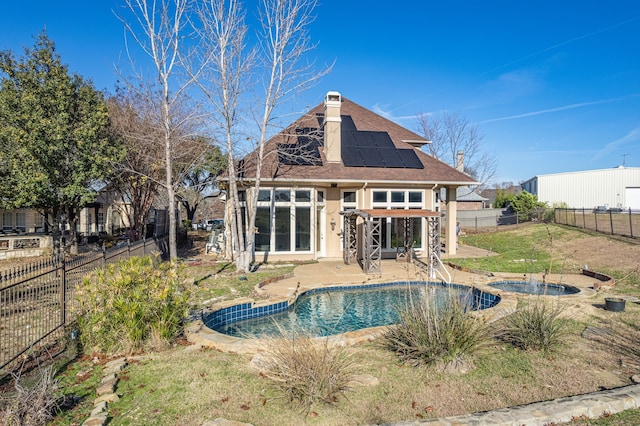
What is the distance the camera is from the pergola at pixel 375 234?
12984 mm

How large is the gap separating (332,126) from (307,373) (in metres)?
13.0

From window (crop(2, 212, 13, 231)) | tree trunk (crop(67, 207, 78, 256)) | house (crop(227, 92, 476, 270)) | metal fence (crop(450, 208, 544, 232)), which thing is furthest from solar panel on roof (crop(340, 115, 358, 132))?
window (crop(2, 212, 13, 231))

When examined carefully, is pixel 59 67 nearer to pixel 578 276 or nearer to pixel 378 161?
pixel 378 161

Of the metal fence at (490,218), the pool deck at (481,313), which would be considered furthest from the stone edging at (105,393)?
the metal fence at (490,218)

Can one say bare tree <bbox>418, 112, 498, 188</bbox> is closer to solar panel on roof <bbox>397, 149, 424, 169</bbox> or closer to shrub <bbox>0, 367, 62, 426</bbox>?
solar panel on roof <bbox>397, 149, 424, 169</bbox>

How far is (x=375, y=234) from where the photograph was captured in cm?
1526

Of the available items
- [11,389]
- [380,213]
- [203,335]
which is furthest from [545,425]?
[380,213]

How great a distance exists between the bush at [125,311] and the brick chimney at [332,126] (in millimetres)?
11052

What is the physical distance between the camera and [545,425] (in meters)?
3.59

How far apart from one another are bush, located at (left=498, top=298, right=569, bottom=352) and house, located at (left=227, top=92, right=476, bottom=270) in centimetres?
823

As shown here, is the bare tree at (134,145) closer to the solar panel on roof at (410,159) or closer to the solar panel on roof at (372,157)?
the solar panel on roof at (372,157)

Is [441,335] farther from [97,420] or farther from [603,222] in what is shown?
[603,222]

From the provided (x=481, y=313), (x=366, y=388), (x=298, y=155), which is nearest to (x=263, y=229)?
(x=298, y=155)

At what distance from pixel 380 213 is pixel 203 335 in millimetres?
8661
